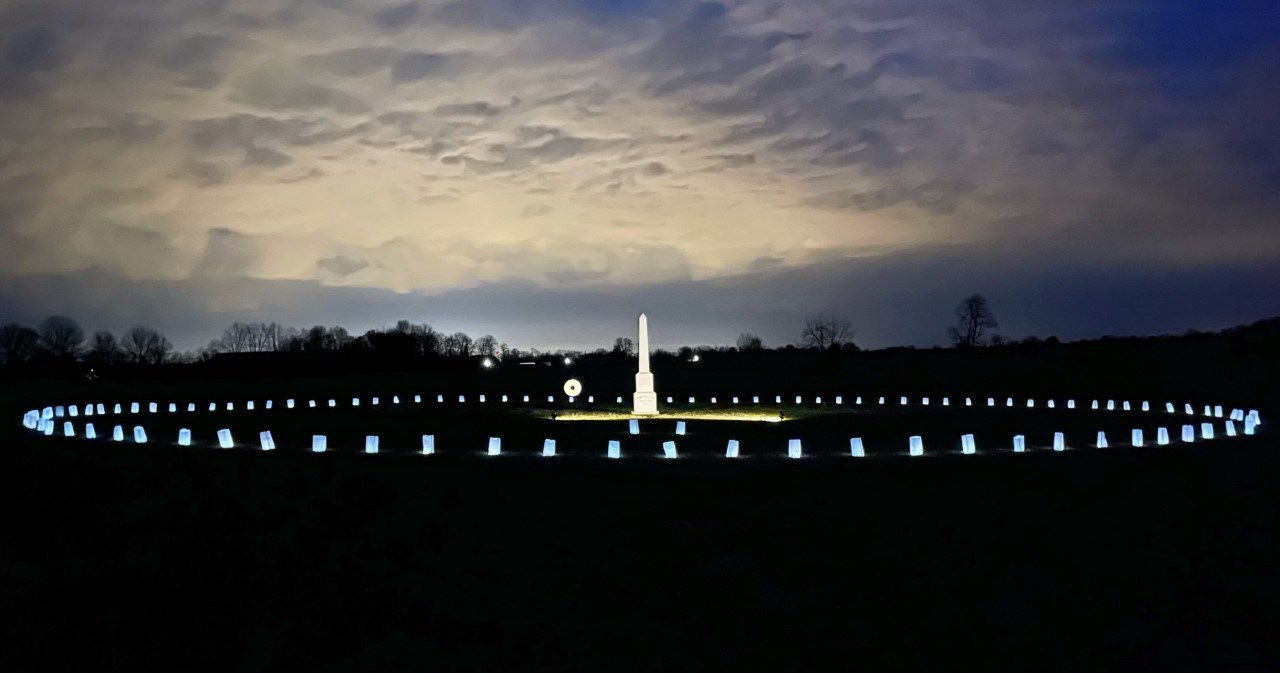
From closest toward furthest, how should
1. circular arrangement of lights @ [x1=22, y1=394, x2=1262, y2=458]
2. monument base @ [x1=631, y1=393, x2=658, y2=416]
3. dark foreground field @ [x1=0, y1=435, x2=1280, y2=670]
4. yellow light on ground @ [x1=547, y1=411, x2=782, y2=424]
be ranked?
dark foreground field @ [x1=0, y1=435, x2=1280, y2=670]
circular arrangement of lights @ [x1=22, y1=394, x2=1262, y2=458]
yellow light on ground @ [x1=547, y1=411, x2=782, y2=424]
monument base @ [x1=631, y1=393, x2=658, y2=416]

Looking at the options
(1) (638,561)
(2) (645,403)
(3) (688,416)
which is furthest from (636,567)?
(2) (645,403)

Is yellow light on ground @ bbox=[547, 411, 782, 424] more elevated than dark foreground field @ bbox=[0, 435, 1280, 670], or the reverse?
yellow light on ground @ bbox=[547, 411, 782, 424]

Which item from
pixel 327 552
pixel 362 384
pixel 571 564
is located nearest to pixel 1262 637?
pixel 571 564

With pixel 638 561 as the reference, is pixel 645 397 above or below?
above

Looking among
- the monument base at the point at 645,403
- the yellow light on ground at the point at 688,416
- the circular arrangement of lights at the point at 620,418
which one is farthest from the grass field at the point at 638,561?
the monument base at the point at 645,403

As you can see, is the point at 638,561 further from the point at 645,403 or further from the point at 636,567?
the point at 645,403

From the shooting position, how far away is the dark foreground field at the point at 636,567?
36.7 ft

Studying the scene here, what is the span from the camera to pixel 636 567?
45.5 feet

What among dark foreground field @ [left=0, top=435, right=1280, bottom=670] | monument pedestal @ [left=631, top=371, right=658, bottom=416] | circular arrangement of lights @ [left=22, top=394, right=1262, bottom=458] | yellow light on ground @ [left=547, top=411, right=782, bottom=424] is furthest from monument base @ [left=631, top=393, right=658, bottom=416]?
dark foreground field @ [left=0, top=435, right=1280, bottom=670]

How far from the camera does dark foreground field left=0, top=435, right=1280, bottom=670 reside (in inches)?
440

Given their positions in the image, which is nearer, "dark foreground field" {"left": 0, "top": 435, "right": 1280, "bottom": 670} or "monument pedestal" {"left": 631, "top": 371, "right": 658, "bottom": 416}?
"dark foreground field" {"left": 0, "top": 435, "right": 1280, "bottom": 670}

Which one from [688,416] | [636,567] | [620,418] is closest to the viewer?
[636,567]

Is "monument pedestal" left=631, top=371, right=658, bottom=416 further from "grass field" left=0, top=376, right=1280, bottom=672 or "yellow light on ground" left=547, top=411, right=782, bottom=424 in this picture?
"grass field" left=0, top=376, right=1280, bottom=672

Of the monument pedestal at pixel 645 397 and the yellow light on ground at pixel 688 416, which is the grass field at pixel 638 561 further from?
the monument pedestal at pixel 645 397
